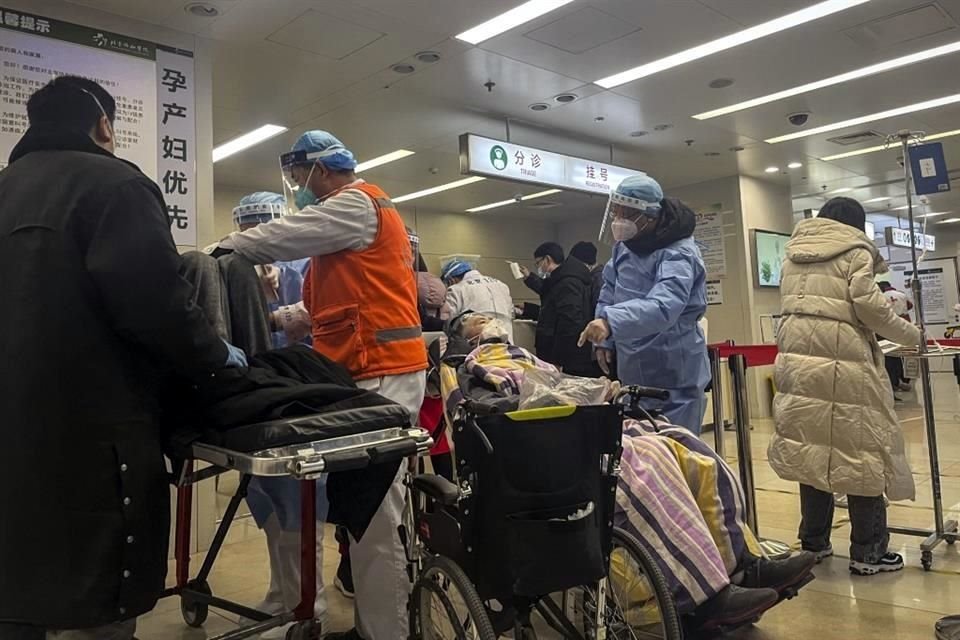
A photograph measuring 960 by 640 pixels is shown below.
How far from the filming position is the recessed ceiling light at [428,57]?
4346 millimetres

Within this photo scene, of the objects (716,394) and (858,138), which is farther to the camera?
(858,138)

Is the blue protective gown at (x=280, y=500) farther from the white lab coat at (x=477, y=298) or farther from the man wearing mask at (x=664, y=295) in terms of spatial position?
the white lab coat at (x=477, y=298)

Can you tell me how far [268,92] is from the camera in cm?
488

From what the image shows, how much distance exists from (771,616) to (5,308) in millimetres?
2348

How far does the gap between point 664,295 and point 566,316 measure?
92.9 inches

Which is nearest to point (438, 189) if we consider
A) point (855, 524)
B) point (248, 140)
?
point (248, 140)

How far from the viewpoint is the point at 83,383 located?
53.4 inches

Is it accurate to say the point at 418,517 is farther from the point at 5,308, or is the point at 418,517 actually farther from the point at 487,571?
the point at 5,308

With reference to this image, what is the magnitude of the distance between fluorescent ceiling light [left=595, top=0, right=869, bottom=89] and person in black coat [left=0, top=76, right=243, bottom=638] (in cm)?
389

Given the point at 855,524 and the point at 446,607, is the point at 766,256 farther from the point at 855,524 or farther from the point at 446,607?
the point at 446,607

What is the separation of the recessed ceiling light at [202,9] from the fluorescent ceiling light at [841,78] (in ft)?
12.4

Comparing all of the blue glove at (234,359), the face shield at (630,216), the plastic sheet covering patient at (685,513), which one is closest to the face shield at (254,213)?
Result: the plastic sheet covering patient at (685,513)

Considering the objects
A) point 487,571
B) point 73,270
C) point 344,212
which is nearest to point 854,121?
point 344,212

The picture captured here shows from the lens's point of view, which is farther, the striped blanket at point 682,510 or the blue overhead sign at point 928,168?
the blue overhead sign at point 928,168
